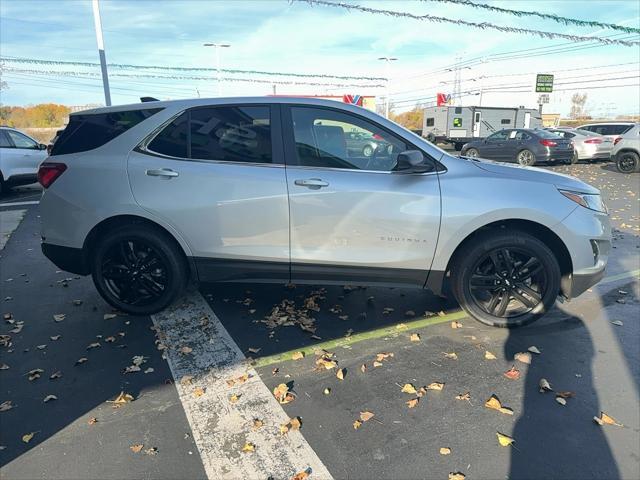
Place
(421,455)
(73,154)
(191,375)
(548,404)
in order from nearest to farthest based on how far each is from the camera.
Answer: (421,455) < (548,404) < (191,375) < (73,154)

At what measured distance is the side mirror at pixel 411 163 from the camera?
11.1ft

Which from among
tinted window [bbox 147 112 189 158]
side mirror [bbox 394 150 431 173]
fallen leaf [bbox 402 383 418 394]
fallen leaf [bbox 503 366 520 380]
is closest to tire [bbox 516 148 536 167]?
side mirror [bbox 394 150 431 173]

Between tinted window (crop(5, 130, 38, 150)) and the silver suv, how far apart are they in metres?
9.63

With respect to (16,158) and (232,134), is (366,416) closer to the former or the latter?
(232,134)

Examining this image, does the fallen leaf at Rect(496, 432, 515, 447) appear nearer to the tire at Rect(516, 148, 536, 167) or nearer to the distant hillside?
the tire at Rect(516, 148, 536, 167)

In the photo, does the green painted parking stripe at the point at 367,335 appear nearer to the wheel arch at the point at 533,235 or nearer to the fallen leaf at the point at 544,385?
the wheel arch at the point at 533,235

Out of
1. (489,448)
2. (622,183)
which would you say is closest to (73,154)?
(489,448)

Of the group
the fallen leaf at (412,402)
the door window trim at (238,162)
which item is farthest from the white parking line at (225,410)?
the door window trim at (238,162)

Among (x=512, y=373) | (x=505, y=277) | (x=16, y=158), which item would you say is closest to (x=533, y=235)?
(x=505, y=277)

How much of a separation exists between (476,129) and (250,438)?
30.5 m

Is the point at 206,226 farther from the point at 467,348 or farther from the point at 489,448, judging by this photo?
the point at 489,448

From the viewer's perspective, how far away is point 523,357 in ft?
11.2

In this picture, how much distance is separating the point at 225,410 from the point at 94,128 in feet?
8.89

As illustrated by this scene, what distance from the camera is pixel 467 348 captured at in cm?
357
